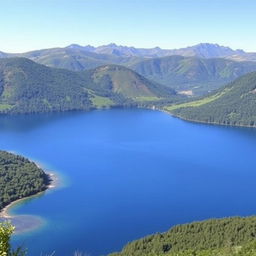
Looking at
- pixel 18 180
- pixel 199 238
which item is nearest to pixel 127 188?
pixel 18 180

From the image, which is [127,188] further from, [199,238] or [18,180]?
[199,238]

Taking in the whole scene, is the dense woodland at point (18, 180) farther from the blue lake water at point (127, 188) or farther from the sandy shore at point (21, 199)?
the blue lake water at point (127, 188)

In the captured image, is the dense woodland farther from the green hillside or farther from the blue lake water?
the green hillside

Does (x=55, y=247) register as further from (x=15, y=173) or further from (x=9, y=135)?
(x=9, y=135)

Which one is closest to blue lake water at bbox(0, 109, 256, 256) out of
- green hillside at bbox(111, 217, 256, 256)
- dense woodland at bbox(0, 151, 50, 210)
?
dense woodland at bbox(0, 151, 50, 210)

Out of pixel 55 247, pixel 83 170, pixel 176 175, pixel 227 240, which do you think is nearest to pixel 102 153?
pixel 83 170

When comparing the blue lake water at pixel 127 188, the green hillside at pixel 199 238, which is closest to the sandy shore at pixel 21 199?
the blue lake water at pixel 127 188
